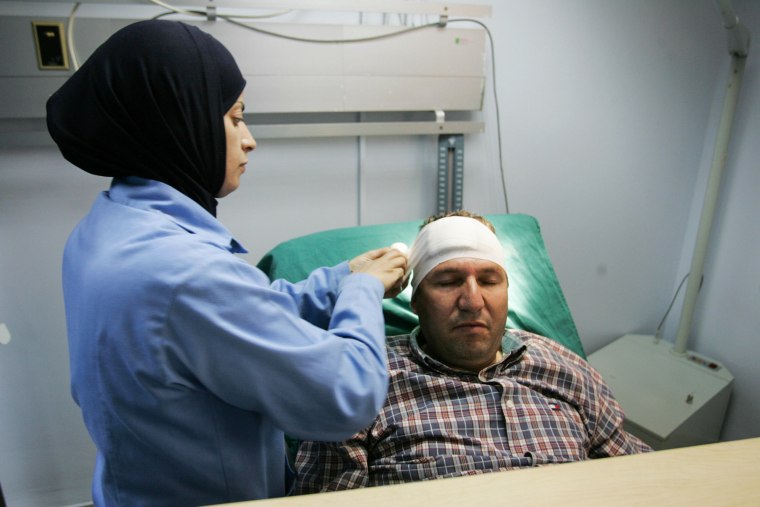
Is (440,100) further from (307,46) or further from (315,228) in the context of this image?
(315,228)

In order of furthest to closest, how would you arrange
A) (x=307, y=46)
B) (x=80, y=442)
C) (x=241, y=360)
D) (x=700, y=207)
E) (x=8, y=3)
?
(x=700, y=207) → (x=80, y=442) → (x=307, y=46) → (x=8, y=3) → (x=241, y=360)

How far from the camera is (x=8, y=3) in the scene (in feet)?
5.12

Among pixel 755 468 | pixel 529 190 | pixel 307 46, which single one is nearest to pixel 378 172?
pixel 307 46

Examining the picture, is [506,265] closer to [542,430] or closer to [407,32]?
[542,430]

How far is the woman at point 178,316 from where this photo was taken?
2.53 ft

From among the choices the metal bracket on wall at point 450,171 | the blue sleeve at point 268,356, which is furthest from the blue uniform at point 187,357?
the metal bracket on wall at point 450,171

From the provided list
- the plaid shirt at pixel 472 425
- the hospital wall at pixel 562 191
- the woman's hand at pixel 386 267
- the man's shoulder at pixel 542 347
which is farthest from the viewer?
the hospital wall at pixel 562 191

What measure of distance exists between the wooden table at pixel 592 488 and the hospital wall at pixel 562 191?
1.41 m

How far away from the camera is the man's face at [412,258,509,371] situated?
1410 mm

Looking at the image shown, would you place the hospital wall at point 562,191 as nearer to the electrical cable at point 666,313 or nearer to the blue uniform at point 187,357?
the electrical cable at point 666,313

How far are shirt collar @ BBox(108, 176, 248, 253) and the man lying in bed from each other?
640 mm

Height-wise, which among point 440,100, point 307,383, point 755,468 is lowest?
point 755,468

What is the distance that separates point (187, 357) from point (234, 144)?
42cm

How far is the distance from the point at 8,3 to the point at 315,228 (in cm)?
120
